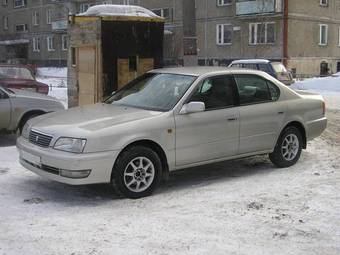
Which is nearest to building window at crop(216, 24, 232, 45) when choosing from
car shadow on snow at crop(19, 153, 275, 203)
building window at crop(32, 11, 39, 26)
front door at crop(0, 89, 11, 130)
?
building window at crop(32, 11, 39, 26)

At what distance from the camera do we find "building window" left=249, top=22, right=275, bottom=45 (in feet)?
122

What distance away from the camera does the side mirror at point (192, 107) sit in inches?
267

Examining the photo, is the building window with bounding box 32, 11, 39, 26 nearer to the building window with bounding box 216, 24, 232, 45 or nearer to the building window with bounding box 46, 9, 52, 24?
the building window with bounding box 46, 9, 52, 24

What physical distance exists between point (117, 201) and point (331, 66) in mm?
36299

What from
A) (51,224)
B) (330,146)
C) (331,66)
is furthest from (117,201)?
(331,66)

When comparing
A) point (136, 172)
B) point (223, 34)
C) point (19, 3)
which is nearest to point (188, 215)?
point (136, 172)

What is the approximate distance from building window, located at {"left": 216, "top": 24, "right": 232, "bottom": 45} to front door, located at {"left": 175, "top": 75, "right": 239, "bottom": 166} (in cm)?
3336

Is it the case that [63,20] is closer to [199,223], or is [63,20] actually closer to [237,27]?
[237,27]

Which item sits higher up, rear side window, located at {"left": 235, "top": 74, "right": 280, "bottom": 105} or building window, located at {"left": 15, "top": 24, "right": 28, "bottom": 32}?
building window, located at {"left": 15, "top": 24, "right": 28, "bottom": 32}

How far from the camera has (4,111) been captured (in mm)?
9953

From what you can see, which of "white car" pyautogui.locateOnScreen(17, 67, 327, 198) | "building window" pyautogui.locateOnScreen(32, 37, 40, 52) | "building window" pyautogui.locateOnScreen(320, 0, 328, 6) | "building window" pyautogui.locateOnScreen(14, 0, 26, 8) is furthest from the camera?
"building window" pyautogui.locateOnScreen(14, 0, 26, 8)

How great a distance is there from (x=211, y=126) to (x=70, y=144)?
185 cm

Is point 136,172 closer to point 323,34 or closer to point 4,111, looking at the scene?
point 4,111

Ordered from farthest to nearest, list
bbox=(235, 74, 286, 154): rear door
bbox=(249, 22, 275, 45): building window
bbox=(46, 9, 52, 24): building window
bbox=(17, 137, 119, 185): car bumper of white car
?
bbox=(46, 9, 52, 24): building window
bbox=(249, 22, 275, 45): building window
bbox=(235, 74, 286, 154): rear door
bbox=(17, 137, 119, 185): car bumper of white car
